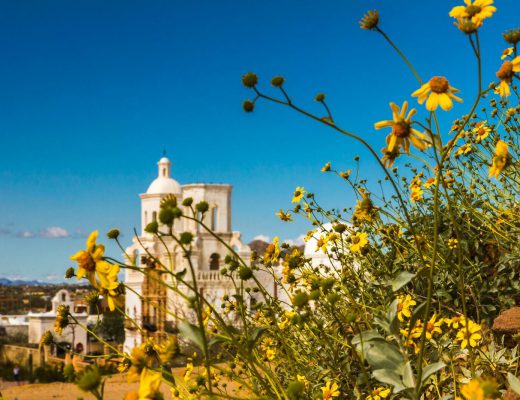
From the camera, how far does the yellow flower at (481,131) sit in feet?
14.8

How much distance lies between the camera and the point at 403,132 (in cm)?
185

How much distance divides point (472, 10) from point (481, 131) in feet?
8.90

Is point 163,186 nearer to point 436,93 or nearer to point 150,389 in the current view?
point 436,93

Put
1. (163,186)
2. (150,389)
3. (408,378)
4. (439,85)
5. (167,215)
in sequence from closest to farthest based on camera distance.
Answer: (150,389), (167,215), (408,378), (439,85), (163,186)

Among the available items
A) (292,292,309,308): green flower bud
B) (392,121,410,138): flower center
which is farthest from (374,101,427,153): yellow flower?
(292,292,309,308): green flower bud

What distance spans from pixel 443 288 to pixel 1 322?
4341 centimetres

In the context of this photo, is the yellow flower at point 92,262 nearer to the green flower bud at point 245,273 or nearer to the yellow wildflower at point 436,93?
the green flower bud at point 245,273

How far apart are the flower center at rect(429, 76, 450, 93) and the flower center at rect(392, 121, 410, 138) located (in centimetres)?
19

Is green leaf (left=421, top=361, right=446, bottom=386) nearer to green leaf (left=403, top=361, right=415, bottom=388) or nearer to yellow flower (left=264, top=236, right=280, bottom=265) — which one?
green leaf (left=403, top=361, right=415, bottom=388)

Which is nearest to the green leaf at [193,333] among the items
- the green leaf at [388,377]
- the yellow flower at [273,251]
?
the green leaf at [388,377]

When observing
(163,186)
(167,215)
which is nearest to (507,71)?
(167,215)

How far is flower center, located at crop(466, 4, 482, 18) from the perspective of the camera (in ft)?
6.61

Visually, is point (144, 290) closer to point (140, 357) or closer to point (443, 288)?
point (443, 288)

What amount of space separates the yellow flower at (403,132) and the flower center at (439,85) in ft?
0.52
